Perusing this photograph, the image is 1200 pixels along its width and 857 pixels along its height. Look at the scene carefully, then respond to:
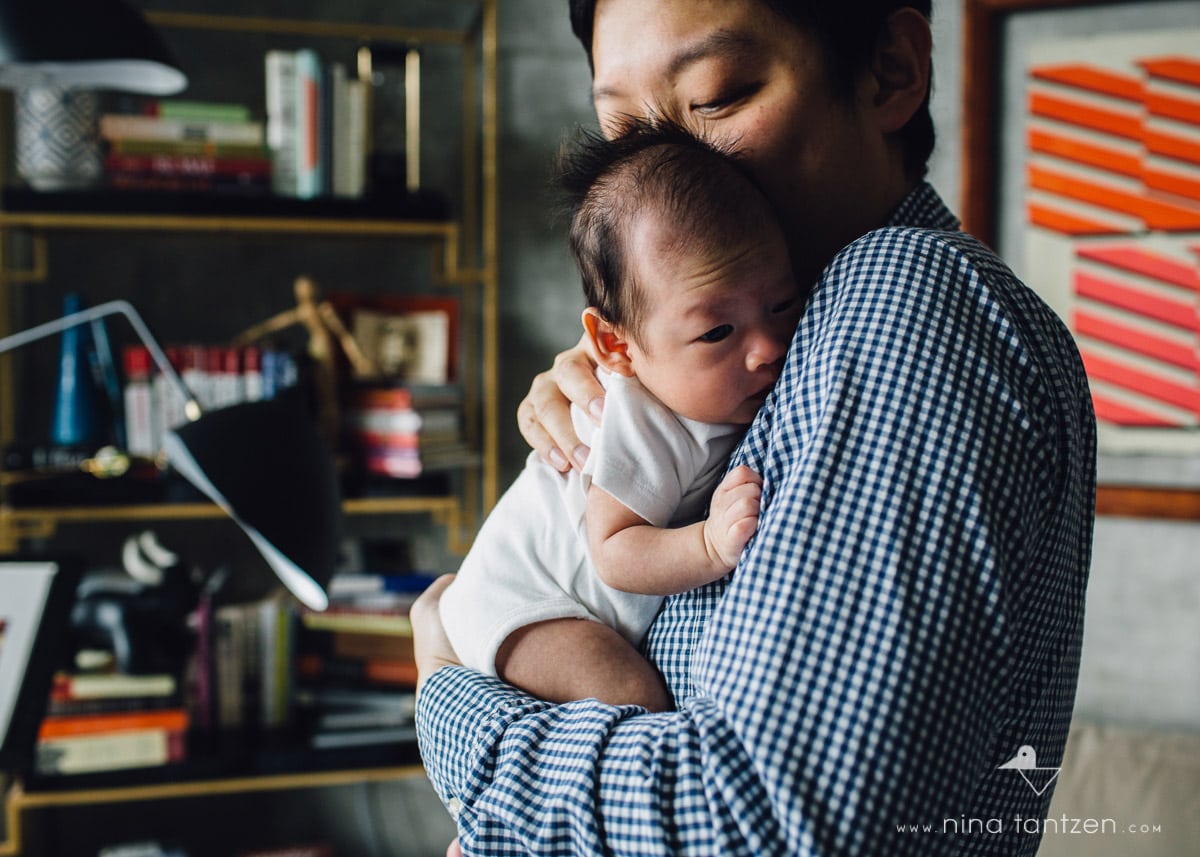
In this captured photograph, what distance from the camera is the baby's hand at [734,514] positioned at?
2.13 feet

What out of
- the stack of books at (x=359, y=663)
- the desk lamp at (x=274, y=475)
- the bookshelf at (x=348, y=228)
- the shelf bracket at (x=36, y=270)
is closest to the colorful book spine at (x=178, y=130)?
the bookshelf at (x=348, y=228)

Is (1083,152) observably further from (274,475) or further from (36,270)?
(36,270)

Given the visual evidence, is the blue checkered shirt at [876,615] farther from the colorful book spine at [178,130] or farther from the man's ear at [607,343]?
the colorful book spine at [178,130]

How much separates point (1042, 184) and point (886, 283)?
195 cm

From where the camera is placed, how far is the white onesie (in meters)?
0.82

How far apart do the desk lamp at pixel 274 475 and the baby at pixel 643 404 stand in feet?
1.01

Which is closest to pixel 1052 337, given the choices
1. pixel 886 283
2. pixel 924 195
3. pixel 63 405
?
pixel 886 283

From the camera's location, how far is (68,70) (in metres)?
1.62

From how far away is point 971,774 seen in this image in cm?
54

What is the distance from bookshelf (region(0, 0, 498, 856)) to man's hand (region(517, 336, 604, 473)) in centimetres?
139

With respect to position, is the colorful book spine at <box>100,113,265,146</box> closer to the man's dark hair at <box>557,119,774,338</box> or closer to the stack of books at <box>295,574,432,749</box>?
the stack of books at <box>295,574,432,749</box>

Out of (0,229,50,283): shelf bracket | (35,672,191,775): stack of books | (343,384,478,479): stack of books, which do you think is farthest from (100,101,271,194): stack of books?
(35,672,191,775): stack of books

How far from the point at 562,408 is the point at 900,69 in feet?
1.45

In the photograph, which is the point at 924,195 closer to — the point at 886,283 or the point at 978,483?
the point at 886,283
